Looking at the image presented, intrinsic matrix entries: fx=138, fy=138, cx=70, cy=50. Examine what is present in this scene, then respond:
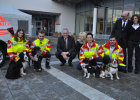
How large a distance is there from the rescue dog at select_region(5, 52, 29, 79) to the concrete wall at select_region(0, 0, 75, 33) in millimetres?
13225

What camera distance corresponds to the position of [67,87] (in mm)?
3535

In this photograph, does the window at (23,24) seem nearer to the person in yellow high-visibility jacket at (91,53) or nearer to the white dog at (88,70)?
the person in yellow high-visibility jacket at (91,53)

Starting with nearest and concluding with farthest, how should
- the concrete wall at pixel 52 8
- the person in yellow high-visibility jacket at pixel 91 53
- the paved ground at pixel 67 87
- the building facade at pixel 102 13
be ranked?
1. the paved ground at pixel 67 87
2. the person in yellow high-visibility jacket at pixel 91 53
3. the building facade at pixel 102 13
4. the concrete wall at pixel 52 8

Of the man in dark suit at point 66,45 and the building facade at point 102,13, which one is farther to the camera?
the building facade at point 102,13

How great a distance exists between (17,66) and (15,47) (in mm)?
677

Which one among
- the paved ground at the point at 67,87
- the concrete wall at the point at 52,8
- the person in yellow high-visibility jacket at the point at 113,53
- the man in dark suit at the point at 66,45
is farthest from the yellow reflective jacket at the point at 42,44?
the concrete wall at the point at 52,8

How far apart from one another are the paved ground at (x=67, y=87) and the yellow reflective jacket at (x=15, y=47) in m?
0.75

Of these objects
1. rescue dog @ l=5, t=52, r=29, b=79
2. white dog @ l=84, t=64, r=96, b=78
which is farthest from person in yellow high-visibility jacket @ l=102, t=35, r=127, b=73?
rescue dog @ l=5, t=52, r=29, b=79

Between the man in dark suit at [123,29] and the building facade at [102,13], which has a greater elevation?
the building facade at [102,13]

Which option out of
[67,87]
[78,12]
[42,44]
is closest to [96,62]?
[67,87]

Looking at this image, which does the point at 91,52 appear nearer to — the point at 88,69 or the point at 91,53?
the point at 91,53

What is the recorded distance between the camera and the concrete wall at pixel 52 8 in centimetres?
1599

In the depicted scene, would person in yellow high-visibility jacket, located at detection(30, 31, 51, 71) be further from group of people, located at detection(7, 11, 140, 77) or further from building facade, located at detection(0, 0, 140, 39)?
building facade, located at detection(0, 0, 140, 39)

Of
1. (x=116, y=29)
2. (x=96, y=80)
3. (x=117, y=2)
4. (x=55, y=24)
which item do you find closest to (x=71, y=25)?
(x=55, y=24)
